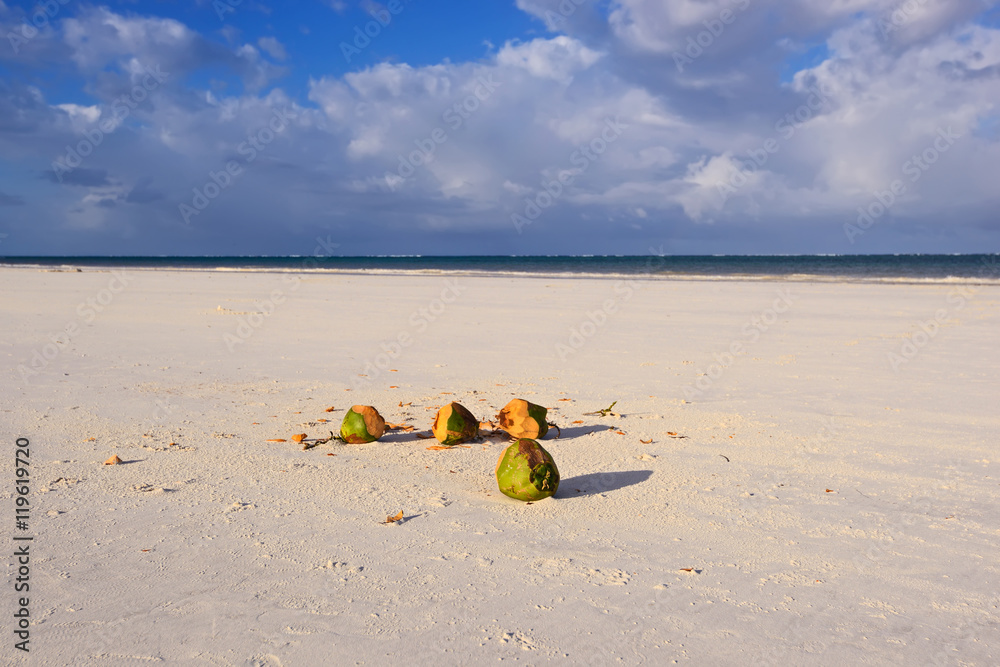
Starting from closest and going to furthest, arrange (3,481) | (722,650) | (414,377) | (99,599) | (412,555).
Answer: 1. (722,650)
2. (99,599)
3. (412,555)
4. (3,481)
5. (414,377)

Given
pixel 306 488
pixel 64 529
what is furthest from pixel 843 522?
pixel 64 529

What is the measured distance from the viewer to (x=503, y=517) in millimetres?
3211

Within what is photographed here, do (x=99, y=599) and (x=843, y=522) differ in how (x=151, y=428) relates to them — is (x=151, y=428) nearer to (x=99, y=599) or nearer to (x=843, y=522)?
(x=99, y=599)

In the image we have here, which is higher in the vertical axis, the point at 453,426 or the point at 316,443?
the point at 453,426

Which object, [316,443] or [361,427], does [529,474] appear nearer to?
[361,427]

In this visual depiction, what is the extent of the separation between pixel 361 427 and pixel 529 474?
4.85 ft

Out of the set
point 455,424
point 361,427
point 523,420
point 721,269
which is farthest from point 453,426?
point 721,269

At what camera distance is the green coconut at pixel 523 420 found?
4.40 m

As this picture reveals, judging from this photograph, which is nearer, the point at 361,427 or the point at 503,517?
the point at 503,517

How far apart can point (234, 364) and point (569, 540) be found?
5324 millimetres

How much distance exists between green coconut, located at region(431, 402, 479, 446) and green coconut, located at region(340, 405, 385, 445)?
0.41m

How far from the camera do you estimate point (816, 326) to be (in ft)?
39.2

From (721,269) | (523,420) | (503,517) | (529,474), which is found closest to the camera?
(503,517)

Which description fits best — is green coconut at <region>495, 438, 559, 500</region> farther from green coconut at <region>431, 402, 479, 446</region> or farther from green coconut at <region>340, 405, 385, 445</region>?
green coconut at <region>340, 405, 385, 445</region>
